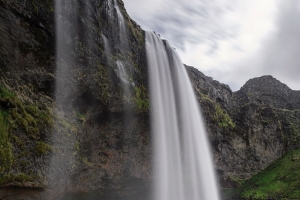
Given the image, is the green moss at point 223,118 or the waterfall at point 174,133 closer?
the waterfall at point 174,133

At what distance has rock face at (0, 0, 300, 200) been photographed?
15.8 meters

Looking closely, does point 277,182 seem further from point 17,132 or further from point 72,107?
point 17,132

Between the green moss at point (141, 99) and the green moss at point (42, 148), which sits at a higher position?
the green moss at point (141, 99)

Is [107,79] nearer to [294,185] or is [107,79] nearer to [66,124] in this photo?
[66,124]

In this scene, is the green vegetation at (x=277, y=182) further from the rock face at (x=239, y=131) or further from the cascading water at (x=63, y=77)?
the cascading water at (x=63, y=77)

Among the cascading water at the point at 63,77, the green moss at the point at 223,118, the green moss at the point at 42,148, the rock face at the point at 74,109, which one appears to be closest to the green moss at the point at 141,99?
the rock face at the point at 74,109

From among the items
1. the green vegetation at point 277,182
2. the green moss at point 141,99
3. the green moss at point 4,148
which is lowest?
the green vegetation at point 277,182

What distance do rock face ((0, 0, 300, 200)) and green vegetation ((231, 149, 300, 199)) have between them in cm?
1287

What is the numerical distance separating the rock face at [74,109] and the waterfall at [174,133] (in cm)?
103

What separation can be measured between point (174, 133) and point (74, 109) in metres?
10.1

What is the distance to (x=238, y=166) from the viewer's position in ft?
125

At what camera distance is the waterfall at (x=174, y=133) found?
25.0 meters

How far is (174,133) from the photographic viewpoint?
25.9 metres

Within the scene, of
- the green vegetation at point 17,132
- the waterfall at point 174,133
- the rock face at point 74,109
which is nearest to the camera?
the green vegetation at point 17,132
